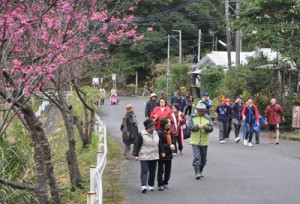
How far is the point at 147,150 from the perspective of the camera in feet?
31.2

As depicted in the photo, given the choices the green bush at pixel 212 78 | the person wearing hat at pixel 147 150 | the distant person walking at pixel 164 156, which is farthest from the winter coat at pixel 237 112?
the green bush at pixel 212 78

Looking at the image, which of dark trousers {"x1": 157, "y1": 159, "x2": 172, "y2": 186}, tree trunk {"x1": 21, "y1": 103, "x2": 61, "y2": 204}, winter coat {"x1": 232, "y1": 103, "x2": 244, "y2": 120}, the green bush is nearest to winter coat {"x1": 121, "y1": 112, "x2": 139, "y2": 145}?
dark trousers {"x1": 157, "y1": 159, "x2": 172, "y2": 186}

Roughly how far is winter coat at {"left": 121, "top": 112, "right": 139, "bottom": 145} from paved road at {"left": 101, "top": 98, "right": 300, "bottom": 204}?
2.13ft

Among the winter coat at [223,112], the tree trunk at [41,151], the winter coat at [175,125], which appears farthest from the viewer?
the winter coat at [223,112]

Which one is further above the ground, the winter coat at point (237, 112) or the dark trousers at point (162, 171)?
the winter coat at point (237, 112)

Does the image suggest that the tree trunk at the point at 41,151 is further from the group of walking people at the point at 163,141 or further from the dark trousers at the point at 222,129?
the dark trousers at the point at 222,129

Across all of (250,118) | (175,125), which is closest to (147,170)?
(175,125)

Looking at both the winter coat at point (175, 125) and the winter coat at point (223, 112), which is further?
the winter coat at point (223, 112)

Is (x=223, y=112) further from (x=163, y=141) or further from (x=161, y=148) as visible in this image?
(x=161, y=148)

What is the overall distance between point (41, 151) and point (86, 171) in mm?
6153

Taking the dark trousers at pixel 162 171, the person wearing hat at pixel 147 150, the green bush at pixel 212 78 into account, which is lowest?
the dark trousers at pixel 162 171

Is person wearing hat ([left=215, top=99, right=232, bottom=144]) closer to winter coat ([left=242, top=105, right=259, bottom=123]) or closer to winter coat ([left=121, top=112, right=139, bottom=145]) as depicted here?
winter coat ([left=242, top=105, right=259, bottom=123])

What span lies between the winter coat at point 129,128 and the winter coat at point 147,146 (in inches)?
163

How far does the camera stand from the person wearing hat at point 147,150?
953 centimetres
